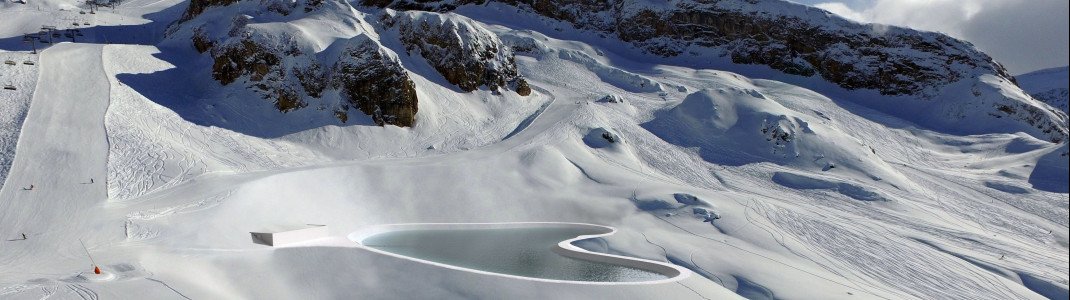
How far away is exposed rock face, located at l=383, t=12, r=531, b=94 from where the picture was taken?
45.4m

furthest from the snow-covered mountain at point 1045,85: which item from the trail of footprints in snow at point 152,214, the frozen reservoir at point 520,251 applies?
the trail of footprints in snow at point 152,214

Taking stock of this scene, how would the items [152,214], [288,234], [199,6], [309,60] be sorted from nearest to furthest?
[288,234], [152,214], [309,60], [199,6]

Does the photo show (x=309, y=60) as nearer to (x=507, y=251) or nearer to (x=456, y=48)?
(x=456, y=48)

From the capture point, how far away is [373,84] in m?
38.2

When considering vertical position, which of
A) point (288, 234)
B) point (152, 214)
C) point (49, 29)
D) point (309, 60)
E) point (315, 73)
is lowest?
point (152, 214)

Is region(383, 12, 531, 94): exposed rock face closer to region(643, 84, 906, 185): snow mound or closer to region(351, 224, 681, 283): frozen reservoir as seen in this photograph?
region(643, 84, 906, 185): snow mound

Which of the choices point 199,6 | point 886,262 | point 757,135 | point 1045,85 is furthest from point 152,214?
point 1045,85

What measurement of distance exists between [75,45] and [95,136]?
655 inches

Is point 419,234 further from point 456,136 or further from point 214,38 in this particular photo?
point 214,38

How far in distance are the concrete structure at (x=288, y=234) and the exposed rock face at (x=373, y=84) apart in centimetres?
1546

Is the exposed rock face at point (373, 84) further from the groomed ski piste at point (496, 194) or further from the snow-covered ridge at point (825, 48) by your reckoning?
the snow-covered ridge at point (825, 48)

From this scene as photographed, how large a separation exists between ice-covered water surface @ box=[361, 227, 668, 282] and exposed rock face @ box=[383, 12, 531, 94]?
20957 mm

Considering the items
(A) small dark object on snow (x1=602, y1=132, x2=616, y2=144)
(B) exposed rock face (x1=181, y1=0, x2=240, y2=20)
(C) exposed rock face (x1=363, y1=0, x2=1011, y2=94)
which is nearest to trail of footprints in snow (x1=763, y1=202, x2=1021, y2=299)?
(A) small dark object on snow (x1=602, y1=132, x2=616, y2=144)

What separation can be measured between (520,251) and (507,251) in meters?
0.50
